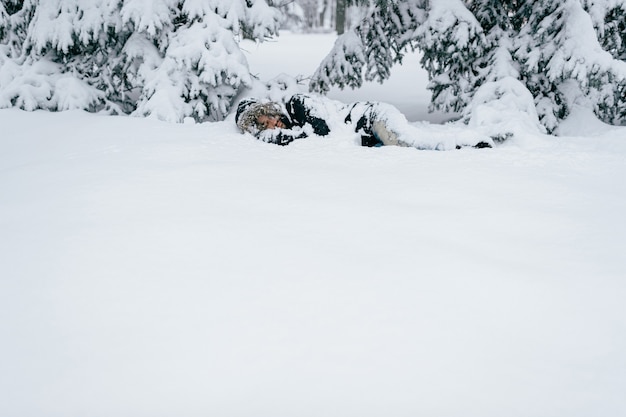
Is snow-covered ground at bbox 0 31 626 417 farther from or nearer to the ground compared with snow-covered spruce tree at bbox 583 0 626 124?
nearer to the ground

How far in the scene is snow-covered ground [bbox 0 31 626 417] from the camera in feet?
6.32

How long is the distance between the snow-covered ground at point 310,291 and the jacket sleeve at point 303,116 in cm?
162

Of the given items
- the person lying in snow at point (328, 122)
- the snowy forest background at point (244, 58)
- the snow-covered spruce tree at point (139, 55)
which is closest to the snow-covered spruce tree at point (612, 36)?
the snowy forest background at point (244, 58)

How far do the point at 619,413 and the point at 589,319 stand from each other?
24.5 inches

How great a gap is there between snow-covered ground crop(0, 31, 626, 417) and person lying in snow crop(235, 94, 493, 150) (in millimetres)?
1093

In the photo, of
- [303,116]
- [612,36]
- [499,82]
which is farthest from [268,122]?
[612,36]

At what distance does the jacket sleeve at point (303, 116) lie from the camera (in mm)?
6172

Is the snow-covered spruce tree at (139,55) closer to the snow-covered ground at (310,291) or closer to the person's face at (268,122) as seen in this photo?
the person's face at (268,122)

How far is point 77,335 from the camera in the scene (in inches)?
86.7

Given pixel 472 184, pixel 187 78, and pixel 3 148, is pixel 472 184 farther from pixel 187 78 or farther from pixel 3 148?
pixel 3 148

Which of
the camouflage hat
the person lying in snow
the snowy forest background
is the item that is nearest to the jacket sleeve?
the person lying in snow

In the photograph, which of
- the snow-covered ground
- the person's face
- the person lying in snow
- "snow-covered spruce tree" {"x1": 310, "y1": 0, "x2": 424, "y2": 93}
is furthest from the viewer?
"snow-covered spruce tree" {"x1": 310, "y1": 0, "x2": 424, "y2": 93}

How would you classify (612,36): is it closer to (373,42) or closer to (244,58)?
(373,42)

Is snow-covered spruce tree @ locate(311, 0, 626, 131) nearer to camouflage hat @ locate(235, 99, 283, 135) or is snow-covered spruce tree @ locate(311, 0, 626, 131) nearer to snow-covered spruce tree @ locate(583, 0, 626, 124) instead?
snow-covered spruce tree @ locate(583, 0, 626, 124)
